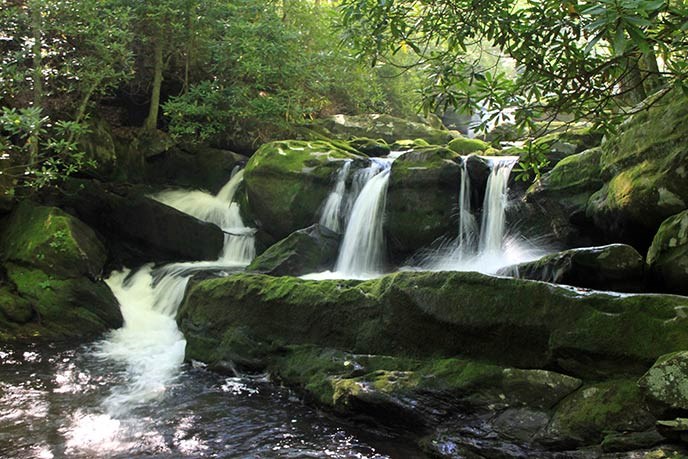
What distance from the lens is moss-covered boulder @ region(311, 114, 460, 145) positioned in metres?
17.0

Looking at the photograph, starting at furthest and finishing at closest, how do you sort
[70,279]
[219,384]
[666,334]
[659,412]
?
[70,279], [219,384], [666,334], [659,412]

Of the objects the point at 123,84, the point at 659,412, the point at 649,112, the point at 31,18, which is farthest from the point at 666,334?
the point at 123,84

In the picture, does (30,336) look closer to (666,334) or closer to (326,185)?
(326,185)

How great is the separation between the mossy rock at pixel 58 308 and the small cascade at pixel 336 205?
4361 millimetres

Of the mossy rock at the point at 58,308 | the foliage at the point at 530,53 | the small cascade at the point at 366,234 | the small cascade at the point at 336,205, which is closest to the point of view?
the foliage at the point at 530,53

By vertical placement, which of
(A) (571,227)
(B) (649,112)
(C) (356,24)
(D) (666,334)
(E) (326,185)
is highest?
(C) (356,24)

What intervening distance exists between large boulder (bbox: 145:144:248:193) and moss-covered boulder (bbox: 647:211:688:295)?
10.5 m

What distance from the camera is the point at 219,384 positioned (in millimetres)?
5977

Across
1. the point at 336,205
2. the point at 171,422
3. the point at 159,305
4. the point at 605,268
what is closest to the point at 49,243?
the point at 159,305

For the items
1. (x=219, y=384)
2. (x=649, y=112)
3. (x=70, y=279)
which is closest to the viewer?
(x=219, y=384)

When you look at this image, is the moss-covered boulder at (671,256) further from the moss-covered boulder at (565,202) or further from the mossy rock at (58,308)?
the mossy rock at (58,308)

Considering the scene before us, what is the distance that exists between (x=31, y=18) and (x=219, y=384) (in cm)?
817

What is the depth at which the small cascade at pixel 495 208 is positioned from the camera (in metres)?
8.82

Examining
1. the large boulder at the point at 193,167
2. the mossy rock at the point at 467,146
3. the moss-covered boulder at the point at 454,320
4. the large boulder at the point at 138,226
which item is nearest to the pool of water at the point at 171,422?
the moss-covered boulder at the point at 454,320
